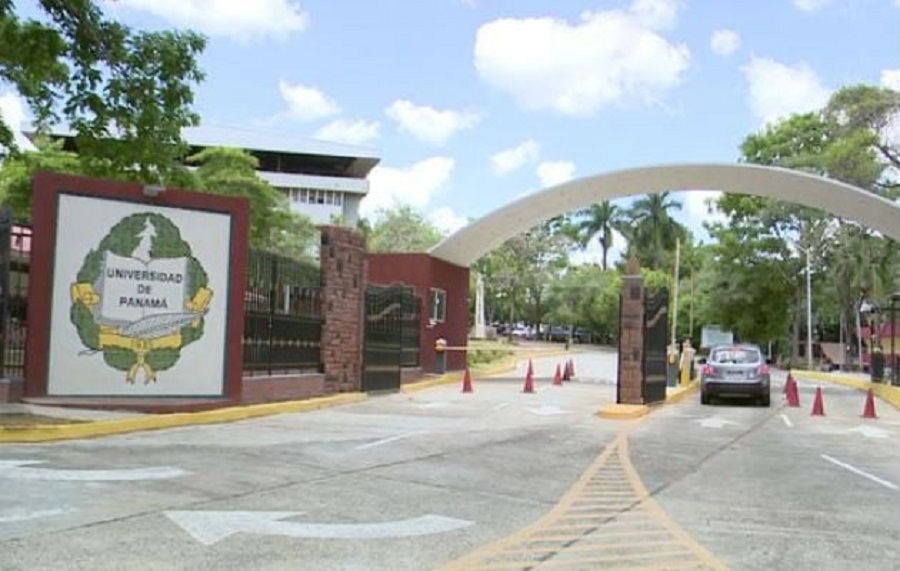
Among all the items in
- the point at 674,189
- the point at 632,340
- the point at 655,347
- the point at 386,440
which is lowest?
the point at 386,440

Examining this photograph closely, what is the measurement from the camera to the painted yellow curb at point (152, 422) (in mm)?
11695

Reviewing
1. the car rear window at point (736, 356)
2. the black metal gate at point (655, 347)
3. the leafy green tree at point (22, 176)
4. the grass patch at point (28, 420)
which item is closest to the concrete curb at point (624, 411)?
the black metal gate at point (655, 347)

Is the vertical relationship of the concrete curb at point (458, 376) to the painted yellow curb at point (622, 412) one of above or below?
above

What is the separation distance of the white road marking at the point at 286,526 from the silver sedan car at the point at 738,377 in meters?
17.4

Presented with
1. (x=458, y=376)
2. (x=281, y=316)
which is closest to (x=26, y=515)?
(x=281, y=316)

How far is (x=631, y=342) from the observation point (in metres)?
21.7

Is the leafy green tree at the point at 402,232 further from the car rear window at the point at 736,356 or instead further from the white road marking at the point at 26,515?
the white road marking at the point at 26,515

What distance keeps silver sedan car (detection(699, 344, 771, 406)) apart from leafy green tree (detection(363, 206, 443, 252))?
38504 millimetres

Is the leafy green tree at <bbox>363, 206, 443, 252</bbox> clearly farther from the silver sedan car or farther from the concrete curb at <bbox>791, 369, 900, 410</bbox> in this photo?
the silver sedan car

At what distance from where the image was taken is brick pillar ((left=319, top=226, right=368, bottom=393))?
1992cm

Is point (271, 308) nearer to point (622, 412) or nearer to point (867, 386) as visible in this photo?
point (622, 412)

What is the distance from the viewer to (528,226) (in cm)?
3225

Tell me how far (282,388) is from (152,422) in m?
4.31

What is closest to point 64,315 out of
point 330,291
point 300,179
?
point 330,291
